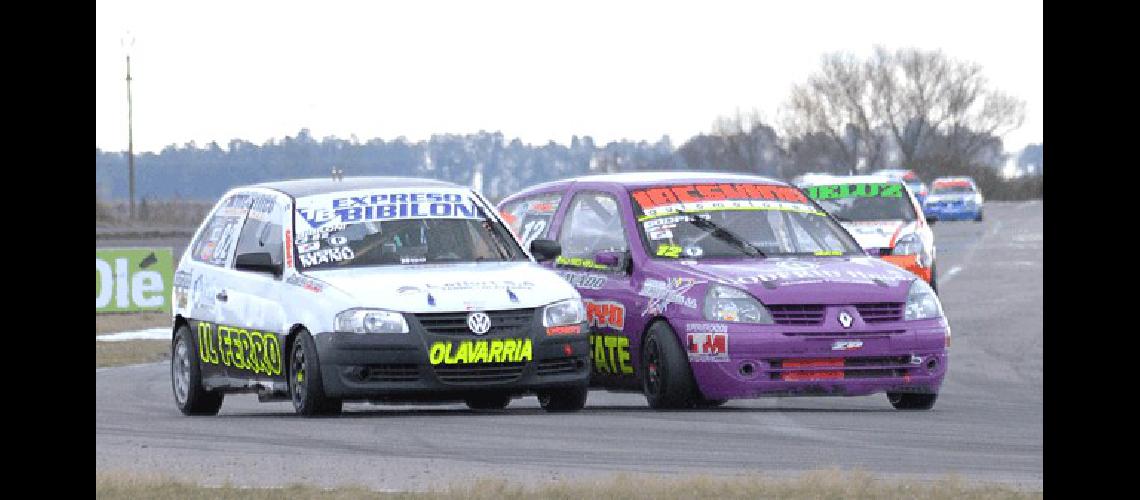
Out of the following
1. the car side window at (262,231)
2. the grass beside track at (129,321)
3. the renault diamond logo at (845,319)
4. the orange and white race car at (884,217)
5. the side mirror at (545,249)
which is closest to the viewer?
the renault diamond logo at (845,319)

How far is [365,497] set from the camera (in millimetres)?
9141

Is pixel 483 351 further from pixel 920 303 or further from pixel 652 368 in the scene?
pixel 920 303

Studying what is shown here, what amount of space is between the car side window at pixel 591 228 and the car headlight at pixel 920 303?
189 cm

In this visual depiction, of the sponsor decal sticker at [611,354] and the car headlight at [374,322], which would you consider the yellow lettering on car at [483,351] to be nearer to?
the car headlight at [374,322]

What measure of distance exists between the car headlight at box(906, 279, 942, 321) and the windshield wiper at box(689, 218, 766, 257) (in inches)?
42.8

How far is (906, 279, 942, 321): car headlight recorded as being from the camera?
42.8 ft

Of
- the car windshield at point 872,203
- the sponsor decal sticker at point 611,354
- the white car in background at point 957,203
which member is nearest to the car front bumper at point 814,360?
the sponsor decal sticker at point 611,354

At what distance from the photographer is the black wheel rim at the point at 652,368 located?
13.1 metres

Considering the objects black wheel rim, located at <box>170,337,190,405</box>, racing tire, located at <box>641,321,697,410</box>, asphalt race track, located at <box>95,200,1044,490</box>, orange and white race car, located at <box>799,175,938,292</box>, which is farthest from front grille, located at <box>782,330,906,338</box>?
orange and white race car, located at <box>799,175,938,292</box>

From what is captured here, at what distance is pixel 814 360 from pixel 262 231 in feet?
11.8

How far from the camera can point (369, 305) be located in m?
12.3

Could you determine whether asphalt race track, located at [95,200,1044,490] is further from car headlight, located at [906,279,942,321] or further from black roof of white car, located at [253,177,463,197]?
black roof of white car, located at [253,177,463,197]

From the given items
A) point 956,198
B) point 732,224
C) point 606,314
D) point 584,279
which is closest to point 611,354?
point 606,314
